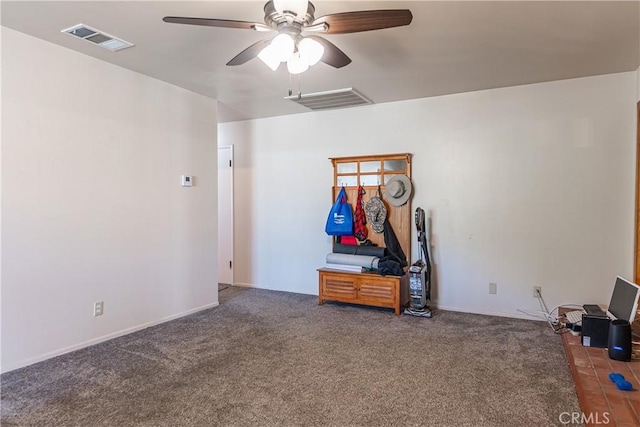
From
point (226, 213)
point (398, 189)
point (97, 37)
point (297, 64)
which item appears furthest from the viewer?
point (226, 213)

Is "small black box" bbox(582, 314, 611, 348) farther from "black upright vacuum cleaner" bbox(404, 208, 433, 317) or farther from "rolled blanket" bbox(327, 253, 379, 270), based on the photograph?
"rolled blanket" bbox(327, 253, 379, 270)

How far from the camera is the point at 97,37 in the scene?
9.69 feet

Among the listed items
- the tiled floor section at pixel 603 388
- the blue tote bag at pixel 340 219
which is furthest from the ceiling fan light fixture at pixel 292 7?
the blue tote bag at pixel 340 219

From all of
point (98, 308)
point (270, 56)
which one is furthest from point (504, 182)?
point (98, 308)

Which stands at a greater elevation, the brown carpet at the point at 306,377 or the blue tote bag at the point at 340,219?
the blue tote bag at the point at 340,219

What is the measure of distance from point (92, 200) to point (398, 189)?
10.5 ft

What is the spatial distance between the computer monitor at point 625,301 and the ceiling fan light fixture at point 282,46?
2711 millimetres

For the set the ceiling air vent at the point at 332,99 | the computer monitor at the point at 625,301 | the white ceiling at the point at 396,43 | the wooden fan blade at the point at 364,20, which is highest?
the white ceiling at the point at 396,43

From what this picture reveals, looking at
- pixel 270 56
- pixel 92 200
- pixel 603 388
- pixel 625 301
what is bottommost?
pixel 603 388

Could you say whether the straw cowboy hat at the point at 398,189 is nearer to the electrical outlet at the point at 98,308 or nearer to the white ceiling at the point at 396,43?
the white ceiling at the point at 396,43

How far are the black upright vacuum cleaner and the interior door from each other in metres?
2.88

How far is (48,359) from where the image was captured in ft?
9.88

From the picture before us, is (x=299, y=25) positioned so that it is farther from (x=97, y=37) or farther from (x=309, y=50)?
(x=97, y=37)

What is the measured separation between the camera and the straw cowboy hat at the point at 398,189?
15.1 feet
